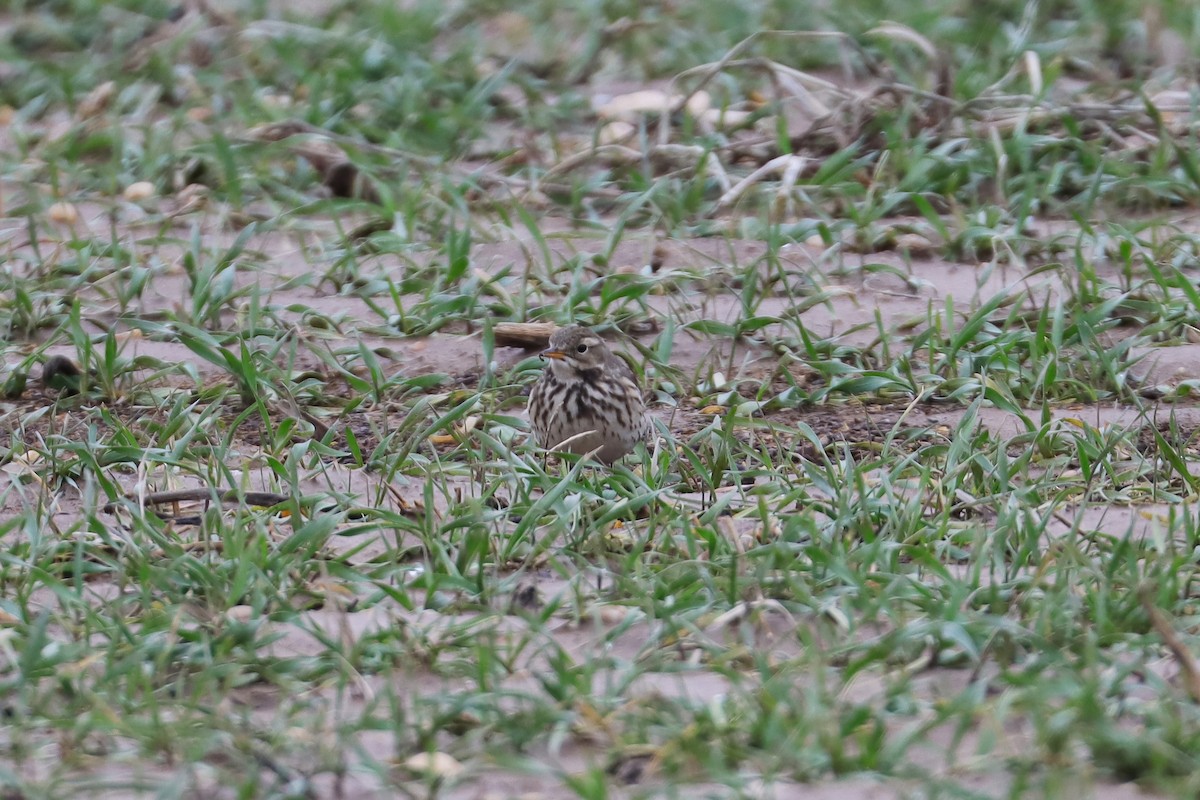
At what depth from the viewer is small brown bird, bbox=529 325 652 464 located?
513 cm

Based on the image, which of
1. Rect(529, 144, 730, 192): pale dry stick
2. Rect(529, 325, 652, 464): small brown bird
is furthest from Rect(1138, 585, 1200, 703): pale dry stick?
Rect(529, 144, 730, 192): pale dry stick

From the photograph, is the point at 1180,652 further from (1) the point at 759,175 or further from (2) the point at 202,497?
(1) the point at 759,175

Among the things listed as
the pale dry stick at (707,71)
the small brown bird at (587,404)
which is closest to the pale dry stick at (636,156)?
the pale dry stick at (707,71)

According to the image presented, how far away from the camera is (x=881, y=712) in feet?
11.2

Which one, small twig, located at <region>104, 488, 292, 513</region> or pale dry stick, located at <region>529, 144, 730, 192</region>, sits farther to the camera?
pale dry stick, located at <region>529, 144, 730, 192</region>

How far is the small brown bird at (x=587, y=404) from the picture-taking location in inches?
202

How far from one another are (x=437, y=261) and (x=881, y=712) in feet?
11.8

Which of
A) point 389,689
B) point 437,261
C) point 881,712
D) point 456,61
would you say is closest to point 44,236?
Result: point 437,261

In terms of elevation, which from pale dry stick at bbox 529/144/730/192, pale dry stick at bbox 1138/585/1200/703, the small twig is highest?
pale dry stick at bbox 1138/585/1200/703

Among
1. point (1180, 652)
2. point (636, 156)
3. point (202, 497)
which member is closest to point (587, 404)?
point (202, 497)

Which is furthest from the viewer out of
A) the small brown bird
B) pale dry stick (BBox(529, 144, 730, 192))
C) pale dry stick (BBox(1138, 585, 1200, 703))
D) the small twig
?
pale dry stick (BBox(529, 144, 730, 192))

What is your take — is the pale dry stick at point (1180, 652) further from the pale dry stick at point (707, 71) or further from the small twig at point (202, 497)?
the pale dry stick at point (707, 71)

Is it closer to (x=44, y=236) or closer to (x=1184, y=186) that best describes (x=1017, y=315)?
(x=1184, y=186)

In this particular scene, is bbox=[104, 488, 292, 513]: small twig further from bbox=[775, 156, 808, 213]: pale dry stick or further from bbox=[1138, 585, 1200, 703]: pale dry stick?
bbox=[775, 156, 808, 213]: pale dry stick
